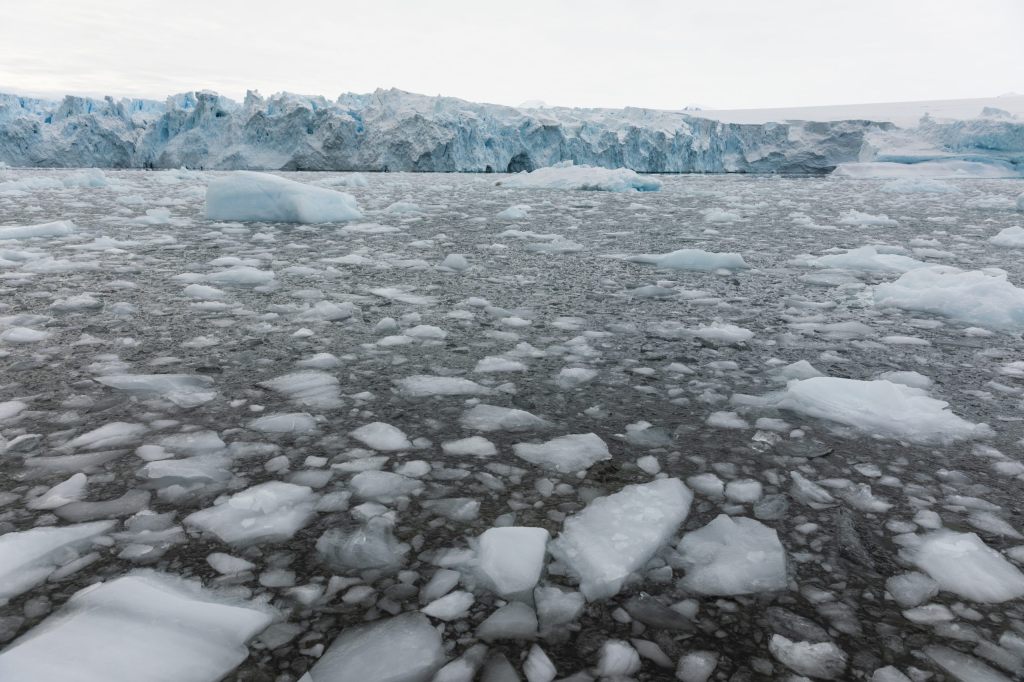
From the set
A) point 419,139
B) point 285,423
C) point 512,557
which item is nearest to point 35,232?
point 285,423

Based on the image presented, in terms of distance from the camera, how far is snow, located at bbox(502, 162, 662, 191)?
14.1 meters

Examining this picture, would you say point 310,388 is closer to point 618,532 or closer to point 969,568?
point 618,532

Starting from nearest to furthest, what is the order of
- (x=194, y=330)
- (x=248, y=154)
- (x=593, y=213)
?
(x=194, y=330), (x=593, y=213), (x=248, y=154)

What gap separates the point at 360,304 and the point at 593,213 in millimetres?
5623

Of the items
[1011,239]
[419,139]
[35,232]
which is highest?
[419,139]

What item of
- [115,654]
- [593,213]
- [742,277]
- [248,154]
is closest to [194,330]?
[115,654]

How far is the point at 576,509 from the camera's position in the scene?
132cm

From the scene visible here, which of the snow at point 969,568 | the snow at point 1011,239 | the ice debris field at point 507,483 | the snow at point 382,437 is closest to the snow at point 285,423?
the ice debris field at point 507,483

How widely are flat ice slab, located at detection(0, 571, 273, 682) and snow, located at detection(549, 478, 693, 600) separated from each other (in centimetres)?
52

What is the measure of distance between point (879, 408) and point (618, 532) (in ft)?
3.26

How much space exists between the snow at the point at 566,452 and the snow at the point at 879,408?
0.57 m

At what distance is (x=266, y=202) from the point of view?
6.50 metres

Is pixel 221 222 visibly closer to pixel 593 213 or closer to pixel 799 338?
pixel 593 213

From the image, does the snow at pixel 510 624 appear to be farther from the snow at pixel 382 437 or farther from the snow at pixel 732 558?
the snow at pixel 382 437
